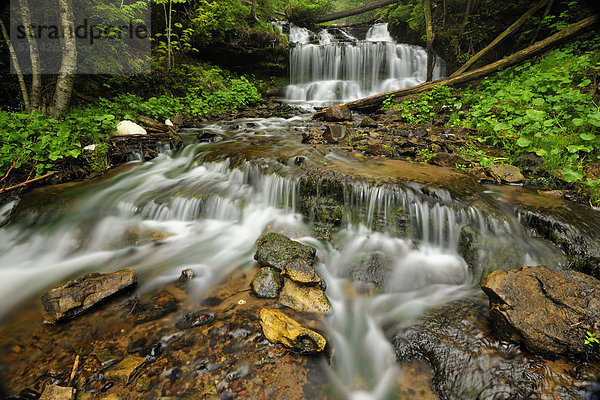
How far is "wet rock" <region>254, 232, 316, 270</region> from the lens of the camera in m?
2.85

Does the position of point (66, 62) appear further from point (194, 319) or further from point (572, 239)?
point (572, 239)

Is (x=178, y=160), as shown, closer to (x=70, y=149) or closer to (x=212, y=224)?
(x=70, y=149)

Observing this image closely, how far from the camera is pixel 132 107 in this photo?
721 centimetres

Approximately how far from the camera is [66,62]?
5.23 metres

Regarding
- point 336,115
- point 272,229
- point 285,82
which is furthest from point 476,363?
point 285,82

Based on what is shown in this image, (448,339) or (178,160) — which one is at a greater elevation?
(178,160)

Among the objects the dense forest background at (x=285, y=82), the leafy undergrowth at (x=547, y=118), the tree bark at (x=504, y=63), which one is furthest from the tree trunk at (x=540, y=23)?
the leafy undergrowth at (x=547, y=118)

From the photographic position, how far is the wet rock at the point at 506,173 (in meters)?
4.02

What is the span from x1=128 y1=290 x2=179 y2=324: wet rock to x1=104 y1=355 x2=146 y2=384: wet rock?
41 cm

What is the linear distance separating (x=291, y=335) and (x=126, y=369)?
3.85ft

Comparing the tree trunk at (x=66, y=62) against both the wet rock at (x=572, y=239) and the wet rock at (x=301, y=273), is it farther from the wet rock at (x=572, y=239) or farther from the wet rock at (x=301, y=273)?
the wet rock at (x=572, y=239)

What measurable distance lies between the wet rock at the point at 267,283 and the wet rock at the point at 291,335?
0.35 m

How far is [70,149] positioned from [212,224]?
3.02m

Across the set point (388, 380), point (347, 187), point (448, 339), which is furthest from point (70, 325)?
point (347, 187)
